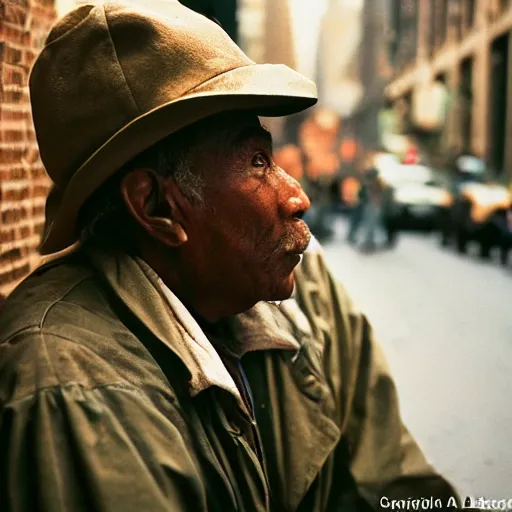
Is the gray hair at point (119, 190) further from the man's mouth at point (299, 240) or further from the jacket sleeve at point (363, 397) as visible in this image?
the jacket sleeve at point (363, 397)

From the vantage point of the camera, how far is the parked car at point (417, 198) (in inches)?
634

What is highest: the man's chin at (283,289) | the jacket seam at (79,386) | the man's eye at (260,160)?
the man's eye at (260,160)

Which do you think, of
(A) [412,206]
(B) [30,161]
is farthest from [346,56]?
(B) [30,161]

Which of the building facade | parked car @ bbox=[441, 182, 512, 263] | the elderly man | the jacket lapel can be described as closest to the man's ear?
the elderly man

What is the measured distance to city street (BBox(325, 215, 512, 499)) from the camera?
3.44m

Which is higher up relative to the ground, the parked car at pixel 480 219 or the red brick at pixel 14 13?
the red brick at pixel 14 13

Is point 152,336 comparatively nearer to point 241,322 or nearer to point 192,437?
point 192,437

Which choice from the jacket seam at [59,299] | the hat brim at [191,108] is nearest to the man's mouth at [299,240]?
the hat brim at [191,108]

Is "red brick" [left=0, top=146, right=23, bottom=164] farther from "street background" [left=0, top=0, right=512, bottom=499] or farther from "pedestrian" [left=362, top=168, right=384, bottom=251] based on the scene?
"pedestrian" [left=362, top=168, right=384, bottom=251]

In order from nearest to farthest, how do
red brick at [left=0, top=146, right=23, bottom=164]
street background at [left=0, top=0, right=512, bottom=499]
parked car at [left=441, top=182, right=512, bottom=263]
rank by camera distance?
red brick at [left=0, top=146, right=23, bottom=164]
street background at [left=0, top=0, right=512, bottom=499]
parked car at [left=441, top=182, right=512, bottom=263]

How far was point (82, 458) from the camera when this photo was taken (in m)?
1.27

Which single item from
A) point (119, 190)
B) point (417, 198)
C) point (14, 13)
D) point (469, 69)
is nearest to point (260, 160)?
point (119, 190)

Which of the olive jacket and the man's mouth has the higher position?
the man's mouth

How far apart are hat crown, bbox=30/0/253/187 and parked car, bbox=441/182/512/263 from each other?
359 inches
